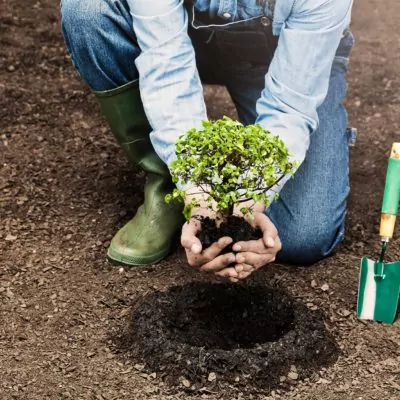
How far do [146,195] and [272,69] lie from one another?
0.69 meters

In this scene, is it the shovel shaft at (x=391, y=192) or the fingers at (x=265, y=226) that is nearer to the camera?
the fingers at (x=265, y=226)

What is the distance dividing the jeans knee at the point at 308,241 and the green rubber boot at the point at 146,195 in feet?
1.29

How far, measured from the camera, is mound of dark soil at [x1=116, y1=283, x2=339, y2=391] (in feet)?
7.62

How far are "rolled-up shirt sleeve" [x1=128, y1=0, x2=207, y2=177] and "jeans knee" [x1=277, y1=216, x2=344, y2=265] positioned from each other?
584 mm

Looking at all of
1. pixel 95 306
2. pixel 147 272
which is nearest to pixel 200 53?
pixel 147 272

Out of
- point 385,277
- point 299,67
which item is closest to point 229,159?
point 299,67

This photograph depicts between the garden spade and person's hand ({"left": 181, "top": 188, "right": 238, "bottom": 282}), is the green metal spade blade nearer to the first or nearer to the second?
the garden spade

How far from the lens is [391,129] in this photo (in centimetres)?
373

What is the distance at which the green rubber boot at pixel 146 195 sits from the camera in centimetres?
285

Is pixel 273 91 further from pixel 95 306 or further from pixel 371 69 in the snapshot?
pixel 371 69

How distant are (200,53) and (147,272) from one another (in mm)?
875

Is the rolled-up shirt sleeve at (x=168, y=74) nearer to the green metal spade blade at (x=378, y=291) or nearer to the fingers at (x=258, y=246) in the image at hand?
the fingers at (x=258, y=246)

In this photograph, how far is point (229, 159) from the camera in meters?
2.14

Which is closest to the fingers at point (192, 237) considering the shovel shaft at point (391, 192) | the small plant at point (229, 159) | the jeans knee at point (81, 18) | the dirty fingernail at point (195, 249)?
the dirty fingernail at point (195, 249)
